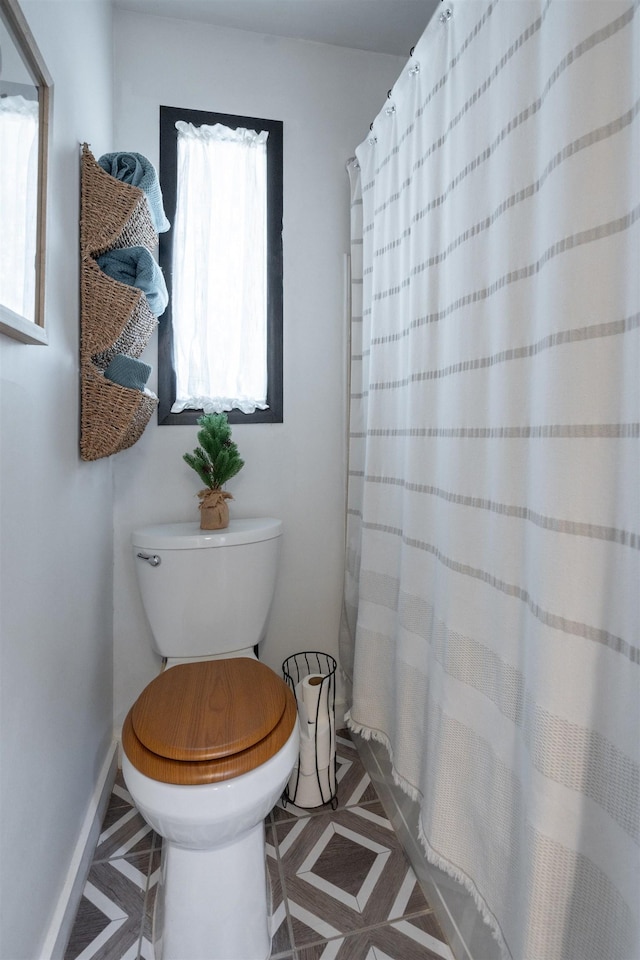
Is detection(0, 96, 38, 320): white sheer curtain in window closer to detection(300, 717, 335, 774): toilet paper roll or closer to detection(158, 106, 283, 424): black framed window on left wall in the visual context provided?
detection(158, 106, 283, 424): black framed window on left wall

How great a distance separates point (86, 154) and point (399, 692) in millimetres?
1491

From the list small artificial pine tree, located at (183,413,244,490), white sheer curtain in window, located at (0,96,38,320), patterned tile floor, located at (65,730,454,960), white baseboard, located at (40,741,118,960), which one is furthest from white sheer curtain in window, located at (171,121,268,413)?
patterned tile floor, located at (65,730,454,960)

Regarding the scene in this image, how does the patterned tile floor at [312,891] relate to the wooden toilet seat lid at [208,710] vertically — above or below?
below

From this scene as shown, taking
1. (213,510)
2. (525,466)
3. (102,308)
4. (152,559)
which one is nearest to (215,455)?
(213,510)

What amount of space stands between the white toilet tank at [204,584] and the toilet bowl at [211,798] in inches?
12.4

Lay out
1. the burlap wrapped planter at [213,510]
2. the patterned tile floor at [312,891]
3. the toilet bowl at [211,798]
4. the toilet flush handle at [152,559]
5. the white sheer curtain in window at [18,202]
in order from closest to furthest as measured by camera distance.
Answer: the white sheer curtain in window at [18,202] → the toilet bowl at [211,798] → the patterned tile floor at [312,891] → the toilet flush handle at [152,559] → the burlap wrapped planter at [213,510]

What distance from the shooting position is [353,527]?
1.72 metres

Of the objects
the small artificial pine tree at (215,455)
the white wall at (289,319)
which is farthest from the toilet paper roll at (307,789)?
the small artificial pine tree at (215,455)

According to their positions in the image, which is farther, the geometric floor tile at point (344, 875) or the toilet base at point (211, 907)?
the geometric floor tile at point (344, 875)

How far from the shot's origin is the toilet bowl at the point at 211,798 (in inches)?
37.9

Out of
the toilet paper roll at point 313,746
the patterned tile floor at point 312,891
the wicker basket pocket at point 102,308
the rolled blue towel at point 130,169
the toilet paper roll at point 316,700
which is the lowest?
the patterned tile floor at point 312,891

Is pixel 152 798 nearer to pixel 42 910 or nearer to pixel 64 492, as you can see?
pixel 42 910

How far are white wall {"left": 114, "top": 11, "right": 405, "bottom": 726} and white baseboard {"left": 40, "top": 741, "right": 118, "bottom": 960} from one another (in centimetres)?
22

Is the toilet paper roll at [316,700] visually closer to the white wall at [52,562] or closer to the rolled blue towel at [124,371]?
the white wall at [52,562]
